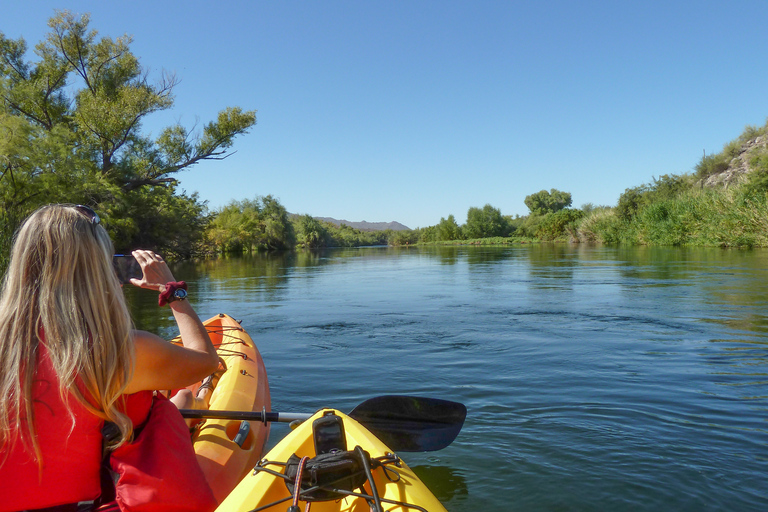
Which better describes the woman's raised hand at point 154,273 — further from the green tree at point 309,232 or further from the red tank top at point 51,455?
the green tree at point 309,232

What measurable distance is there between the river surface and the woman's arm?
6.24 ft

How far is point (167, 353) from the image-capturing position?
64.6 inches

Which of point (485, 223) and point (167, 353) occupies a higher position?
point (485, 223)

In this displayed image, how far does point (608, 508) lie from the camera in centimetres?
291

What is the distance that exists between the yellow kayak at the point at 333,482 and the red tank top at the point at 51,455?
1.70 feet

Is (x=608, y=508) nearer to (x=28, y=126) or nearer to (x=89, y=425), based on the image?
(x=89, y=425)

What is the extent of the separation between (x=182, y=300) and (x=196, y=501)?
2.21 feet

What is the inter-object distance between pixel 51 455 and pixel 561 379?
465 cm

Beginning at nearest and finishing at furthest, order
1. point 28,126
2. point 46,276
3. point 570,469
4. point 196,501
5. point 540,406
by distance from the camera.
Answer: point 46,276
point 196,501
point 570,469
point 540,406
point 28,126

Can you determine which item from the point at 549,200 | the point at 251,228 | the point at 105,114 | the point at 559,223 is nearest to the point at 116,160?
the point at 105,114

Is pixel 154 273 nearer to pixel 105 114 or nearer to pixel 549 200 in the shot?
pixel 105 114

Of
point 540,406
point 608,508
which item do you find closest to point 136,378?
point 608,508

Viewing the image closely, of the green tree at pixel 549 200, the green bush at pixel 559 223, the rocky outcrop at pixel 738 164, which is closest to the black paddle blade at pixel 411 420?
the green bush at pixel 559 223

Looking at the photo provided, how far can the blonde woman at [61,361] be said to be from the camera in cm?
147
